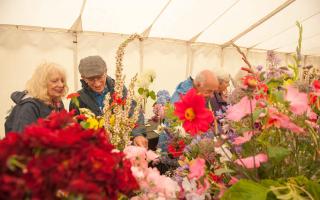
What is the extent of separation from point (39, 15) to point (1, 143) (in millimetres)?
3446

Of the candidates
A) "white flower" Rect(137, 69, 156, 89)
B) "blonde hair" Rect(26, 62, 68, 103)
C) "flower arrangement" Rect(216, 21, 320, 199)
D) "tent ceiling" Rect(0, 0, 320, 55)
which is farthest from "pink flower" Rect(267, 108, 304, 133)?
"tent ceiling" Rect(0, 0, 320, 55)

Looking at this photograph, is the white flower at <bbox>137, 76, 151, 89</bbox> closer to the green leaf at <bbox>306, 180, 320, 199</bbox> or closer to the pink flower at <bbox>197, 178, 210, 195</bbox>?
the pink flower at <bbox>197, 178, 210, 195</bbox>

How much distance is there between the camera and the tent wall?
3.59 meters

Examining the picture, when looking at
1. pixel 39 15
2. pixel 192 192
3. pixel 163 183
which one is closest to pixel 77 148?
pixel 163 183

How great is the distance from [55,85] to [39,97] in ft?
0.33

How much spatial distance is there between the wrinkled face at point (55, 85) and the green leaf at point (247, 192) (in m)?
1.29

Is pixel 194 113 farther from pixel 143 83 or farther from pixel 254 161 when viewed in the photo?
pixel 143 83

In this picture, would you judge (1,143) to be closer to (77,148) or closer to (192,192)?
(77,148)

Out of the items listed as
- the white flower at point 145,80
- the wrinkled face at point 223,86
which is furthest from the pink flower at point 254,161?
the wrinkled face at point 223,86

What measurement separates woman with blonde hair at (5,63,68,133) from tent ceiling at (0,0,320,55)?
1.92 metres

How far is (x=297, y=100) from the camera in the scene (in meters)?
0.50

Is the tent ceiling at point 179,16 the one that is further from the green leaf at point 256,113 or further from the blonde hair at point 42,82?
the green leaf at point 256,113

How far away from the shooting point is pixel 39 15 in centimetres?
342

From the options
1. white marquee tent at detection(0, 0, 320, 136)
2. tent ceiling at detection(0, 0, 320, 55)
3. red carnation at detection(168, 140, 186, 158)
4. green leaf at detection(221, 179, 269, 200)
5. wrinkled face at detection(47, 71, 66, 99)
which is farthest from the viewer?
white marquee tent at detection(0, 0, 320, 136)
